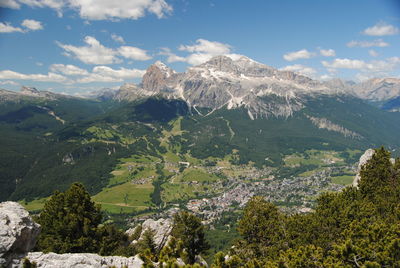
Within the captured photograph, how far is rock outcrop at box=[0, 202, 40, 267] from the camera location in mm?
17578

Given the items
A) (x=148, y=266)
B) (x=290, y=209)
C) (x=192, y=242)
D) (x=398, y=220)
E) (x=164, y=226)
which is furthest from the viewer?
(x=290, y=209)

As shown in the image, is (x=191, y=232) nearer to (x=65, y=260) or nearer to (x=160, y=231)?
(x=160, y=231)

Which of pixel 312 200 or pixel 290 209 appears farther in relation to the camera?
pixel 312 200

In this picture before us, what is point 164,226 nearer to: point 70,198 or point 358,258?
point 70,198

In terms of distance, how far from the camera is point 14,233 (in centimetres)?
1831

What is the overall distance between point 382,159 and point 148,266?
5287 cm

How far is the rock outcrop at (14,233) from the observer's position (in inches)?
692

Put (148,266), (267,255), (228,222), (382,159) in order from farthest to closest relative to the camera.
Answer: (228,222)
(382,159)
(267,255)
(148,266)

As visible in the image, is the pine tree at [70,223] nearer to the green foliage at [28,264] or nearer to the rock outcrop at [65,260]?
the rock outcrop at [65,260]

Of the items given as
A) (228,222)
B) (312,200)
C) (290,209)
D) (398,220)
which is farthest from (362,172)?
(312,200)

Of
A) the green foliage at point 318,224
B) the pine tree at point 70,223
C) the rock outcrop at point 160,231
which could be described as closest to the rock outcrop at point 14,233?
the pine tree at point 70,223

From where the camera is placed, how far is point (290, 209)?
16712 centimetres

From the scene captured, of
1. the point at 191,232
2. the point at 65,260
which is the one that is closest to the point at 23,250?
the point at 65,260

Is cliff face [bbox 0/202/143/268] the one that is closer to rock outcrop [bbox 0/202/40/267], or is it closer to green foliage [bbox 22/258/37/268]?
rock outcrop [bbox 0/202/40/267]
